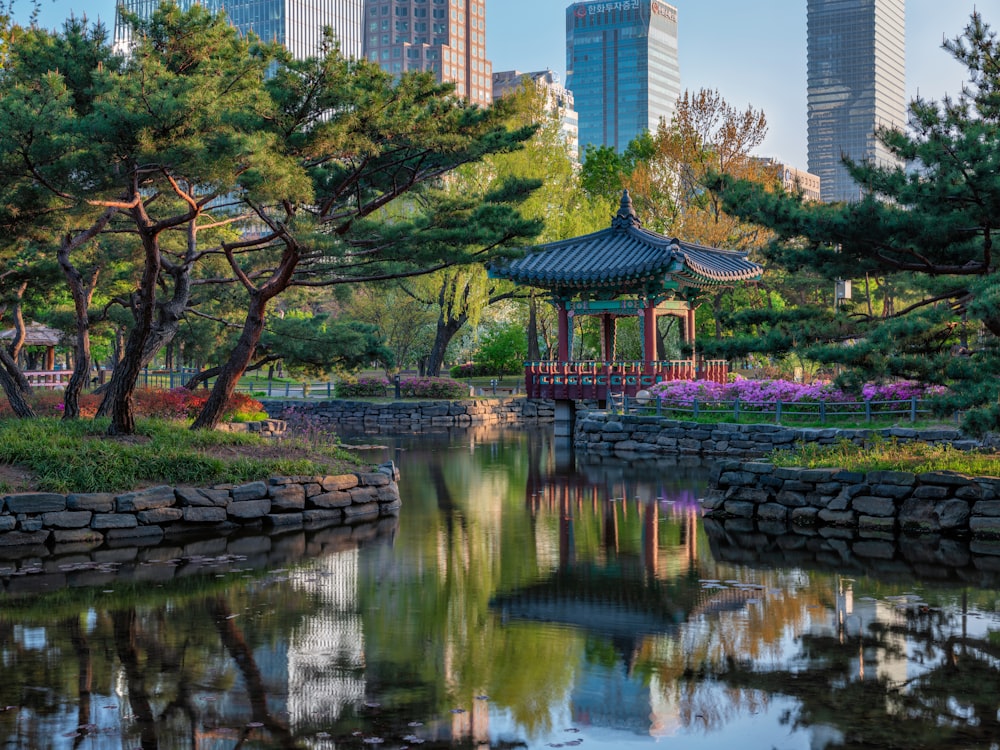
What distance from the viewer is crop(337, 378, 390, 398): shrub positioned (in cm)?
4144

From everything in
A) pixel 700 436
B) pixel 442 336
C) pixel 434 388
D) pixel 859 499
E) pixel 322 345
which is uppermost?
pixel 442 336

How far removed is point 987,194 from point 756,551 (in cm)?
495

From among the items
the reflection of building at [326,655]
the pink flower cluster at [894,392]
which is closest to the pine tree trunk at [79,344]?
the reflection of building at [326,655]

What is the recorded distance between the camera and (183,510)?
1409 centimetres

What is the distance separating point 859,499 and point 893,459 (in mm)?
837

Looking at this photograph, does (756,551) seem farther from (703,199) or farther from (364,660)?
(703,199)

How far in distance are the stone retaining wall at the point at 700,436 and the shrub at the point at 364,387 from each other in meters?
13.9

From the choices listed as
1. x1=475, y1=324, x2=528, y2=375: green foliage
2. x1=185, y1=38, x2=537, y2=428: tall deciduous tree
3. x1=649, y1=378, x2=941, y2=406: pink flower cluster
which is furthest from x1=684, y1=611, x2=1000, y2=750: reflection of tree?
x1=475, y1=324, x2=528, y2=375: green foliage

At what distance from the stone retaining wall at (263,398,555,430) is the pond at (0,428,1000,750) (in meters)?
23.0

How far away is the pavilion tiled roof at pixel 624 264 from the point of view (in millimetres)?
29280

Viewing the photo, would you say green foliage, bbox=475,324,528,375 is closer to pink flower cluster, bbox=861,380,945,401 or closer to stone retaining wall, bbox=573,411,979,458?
stone retaining wall, bbox=573,411,979,458

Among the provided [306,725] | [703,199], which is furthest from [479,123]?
[703,199]

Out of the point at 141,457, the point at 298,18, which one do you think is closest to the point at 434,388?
the point at 141,457

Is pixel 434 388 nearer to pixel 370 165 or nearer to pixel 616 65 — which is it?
pixel 370 165
